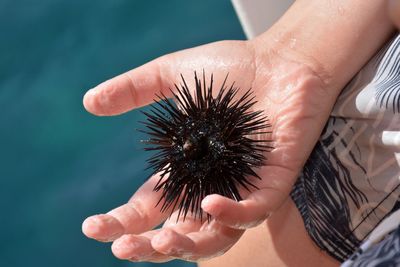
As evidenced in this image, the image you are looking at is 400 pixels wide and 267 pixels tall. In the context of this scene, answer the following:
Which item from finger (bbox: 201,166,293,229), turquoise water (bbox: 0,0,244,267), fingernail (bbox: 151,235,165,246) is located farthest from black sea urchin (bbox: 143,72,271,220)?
turquoise water (bbox: 0,0,244,267)

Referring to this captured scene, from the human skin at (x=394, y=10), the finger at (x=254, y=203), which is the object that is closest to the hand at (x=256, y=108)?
the finger at (x=254, y=203)

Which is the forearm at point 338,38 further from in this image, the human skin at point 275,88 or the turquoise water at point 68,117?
the turquoise water at point 68,117

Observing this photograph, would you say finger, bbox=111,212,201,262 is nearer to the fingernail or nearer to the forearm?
the fingernail

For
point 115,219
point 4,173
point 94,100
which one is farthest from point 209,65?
point 4,173

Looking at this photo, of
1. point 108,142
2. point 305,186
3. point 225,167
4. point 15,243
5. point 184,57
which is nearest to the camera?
point 225,167

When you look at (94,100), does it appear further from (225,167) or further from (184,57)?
(225,167)

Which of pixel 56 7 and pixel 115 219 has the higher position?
pixel 56 7

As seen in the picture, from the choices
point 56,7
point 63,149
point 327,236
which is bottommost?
point 327,236
